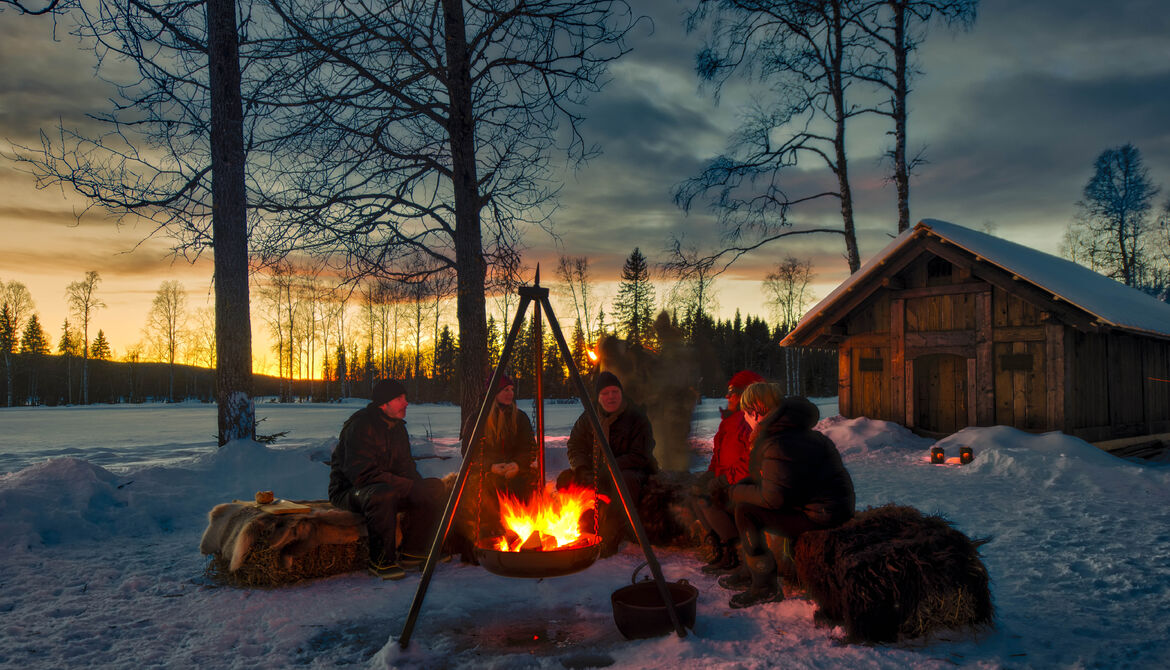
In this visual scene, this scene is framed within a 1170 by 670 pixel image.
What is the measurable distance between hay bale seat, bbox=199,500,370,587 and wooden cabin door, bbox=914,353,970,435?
11.9m

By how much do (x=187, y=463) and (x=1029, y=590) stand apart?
32.3ft

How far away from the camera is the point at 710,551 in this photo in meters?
5.74

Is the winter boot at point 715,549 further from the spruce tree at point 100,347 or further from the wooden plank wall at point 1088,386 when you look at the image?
Result: the spruce tree at point 100,347

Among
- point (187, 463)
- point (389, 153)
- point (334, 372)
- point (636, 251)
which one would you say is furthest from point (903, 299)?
point (334, 372)

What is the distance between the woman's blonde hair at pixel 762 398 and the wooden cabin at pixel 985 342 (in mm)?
8945

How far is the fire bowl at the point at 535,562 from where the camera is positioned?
3.94 metres

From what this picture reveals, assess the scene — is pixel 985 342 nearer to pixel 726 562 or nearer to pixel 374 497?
pixel 726 562

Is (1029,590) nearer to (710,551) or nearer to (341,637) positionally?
(710,551)

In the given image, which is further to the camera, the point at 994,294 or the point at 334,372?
the point at 334,372

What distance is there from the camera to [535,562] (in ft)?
13.0

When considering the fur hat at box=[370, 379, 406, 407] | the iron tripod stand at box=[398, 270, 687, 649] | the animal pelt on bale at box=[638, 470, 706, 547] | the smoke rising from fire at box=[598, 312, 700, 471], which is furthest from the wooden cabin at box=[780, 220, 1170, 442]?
the fur hat at box=[370, 379, 406, 407]

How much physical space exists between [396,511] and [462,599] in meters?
1.17

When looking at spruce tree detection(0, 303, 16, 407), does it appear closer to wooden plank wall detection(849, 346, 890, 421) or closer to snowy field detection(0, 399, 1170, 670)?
snowy field detection(0, 399, 1170, 670)

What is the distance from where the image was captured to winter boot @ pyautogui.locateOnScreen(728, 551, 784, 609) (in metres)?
4.55
